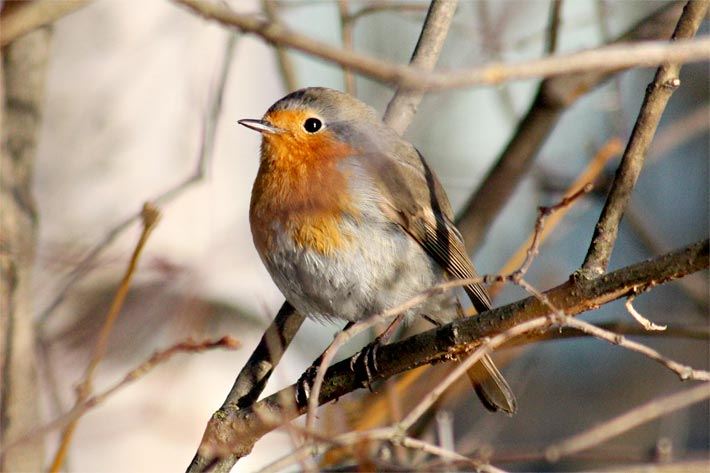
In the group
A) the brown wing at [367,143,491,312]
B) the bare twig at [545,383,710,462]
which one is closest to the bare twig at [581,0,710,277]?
the bare twig at [545,383,710,462]

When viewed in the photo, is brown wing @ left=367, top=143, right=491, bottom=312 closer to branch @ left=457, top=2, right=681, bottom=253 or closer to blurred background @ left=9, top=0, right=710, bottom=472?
branch @ left=457, top=2, right=681, bottom=253

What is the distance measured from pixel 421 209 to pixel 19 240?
1.49 metres

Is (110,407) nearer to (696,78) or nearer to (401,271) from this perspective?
(401,271)

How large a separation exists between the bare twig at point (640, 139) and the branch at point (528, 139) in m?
1.62

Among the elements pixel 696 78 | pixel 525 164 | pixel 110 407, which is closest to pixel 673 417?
pixel 525 164

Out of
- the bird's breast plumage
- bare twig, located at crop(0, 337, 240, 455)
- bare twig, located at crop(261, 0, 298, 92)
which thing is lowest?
bare twig, located at crop(0, 337, 240, 455)

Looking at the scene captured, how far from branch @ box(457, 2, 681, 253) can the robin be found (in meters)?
0.20

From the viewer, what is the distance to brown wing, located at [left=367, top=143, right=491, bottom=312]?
3.70 metres

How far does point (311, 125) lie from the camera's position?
152 inches

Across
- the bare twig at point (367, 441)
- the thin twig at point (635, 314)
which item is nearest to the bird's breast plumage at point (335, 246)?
the thin twig at point (635, 314)

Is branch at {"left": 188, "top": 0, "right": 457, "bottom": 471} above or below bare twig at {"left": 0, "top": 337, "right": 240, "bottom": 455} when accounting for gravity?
above

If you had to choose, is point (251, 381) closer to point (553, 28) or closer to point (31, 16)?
point (31, 16)

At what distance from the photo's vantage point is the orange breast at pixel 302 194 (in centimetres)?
348

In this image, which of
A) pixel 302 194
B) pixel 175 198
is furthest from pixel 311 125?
pixel 175 198
